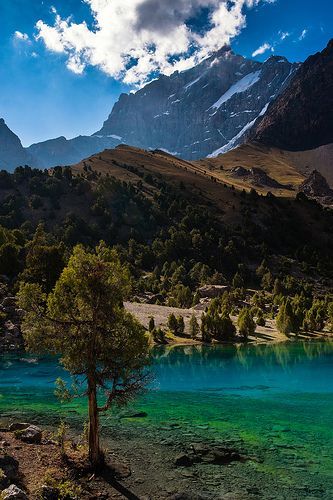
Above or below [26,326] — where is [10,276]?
above

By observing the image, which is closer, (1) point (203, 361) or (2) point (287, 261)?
(1) point (203, 361)

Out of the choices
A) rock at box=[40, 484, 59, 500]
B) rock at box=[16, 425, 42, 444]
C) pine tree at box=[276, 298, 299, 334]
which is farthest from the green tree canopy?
pine tree at box=[276, 298, 299, 334]

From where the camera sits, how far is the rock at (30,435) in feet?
98.7

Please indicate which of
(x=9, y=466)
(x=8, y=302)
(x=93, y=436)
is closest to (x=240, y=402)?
(x=93, y=436)

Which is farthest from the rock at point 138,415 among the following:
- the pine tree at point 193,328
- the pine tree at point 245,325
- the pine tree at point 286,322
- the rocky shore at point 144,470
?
the pine tree at point 286,322

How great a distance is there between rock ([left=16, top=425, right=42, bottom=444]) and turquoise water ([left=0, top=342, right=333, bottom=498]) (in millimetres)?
7118

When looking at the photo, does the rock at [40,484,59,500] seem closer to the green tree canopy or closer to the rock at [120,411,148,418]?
the green tree canopy

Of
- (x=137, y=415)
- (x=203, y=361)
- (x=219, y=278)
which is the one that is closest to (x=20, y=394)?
(x=137, y=415)

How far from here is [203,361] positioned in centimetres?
7138

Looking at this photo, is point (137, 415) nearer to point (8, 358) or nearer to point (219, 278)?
point (8, 358)

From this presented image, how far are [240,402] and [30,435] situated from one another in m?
24.2

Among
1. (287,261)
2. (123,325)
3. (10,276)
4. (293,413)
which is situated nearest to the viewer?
(123,325)

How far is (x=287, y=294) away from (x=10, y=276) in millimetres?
86515

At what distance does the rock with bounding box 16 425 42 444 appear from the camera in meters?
30.1
